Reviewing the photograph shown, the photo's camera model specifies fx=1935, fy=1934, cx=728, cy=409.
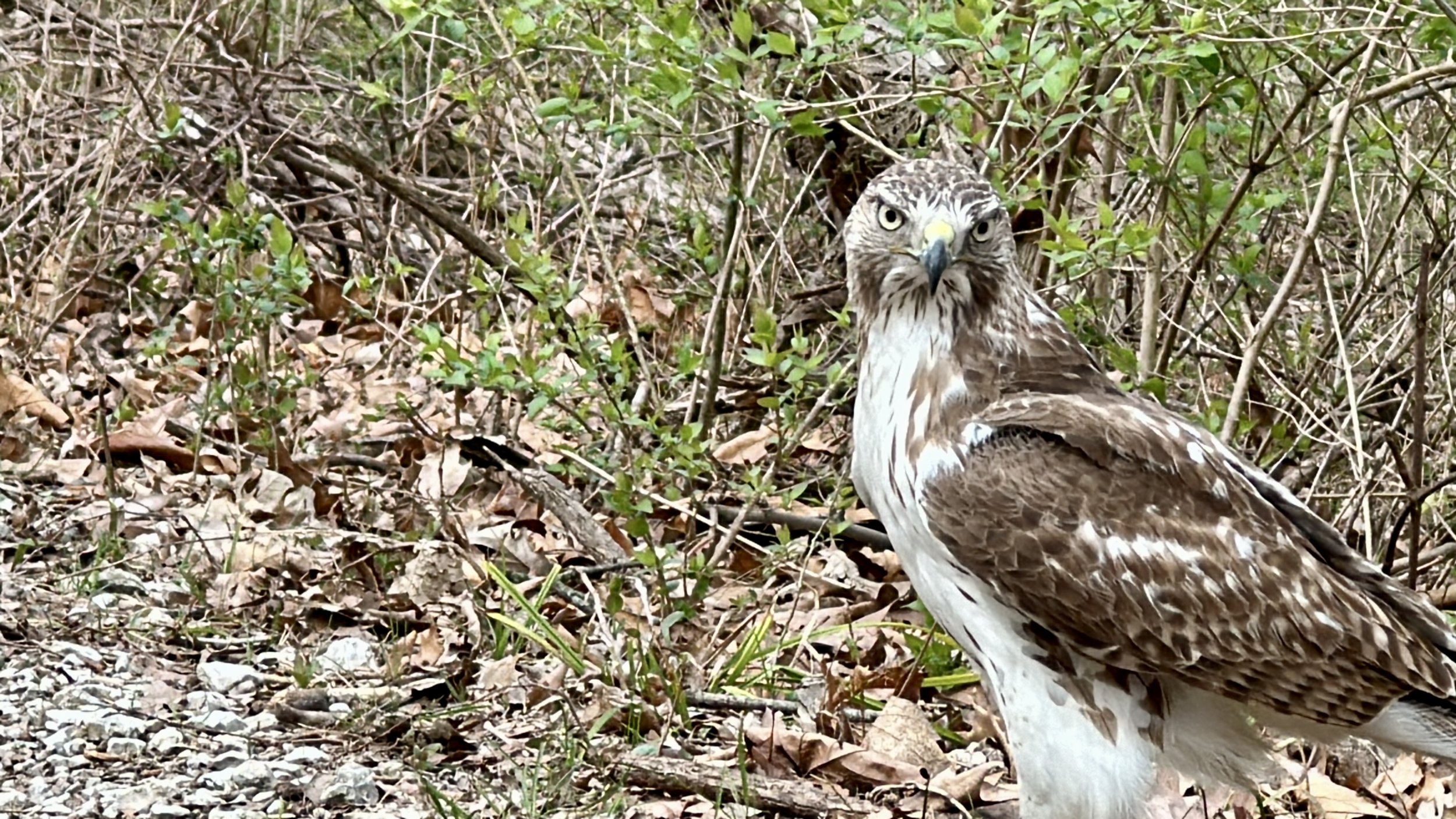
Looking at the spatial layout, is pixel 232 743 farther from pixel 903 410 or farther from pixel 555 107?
pixel 555 107

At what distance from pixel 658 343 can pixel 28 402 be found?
238 cm

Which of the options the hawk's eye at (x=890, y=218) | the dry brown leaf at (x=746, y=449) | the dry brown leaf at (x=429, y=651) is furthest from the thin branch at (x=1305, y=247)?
the dry brown leaf at (x=429, y=651)

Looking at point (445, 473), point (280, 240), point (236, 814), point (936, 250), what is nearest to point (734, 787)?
point (236, 814)


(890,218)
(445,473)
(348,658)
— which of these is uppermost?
(890,218)

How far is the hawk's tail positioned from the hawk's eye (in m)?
1.56

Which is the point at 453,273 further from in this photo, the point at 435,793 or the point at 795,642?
the point at 435,793

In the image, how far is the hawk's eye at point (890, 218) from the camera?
438 cm

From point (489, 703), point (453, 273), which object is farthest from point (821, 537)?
point (453, 273)

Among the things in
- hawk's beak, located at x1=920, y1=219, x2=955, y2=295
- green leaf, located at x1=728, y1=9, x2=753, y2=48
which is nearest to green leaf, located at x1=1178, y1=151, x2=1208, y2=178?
green leaf, located at x1=728, y1=9, x2=753, y2=48

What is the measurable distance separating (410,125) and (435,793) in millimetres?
5007

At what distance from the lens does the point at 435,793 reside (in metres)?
4.31

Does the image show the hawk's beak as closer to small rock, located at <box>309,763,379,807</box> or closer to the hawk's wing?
the hawk's wing

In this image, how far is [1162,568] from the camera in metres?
4.28

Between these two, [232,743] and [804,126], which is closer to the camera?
[232,743]
